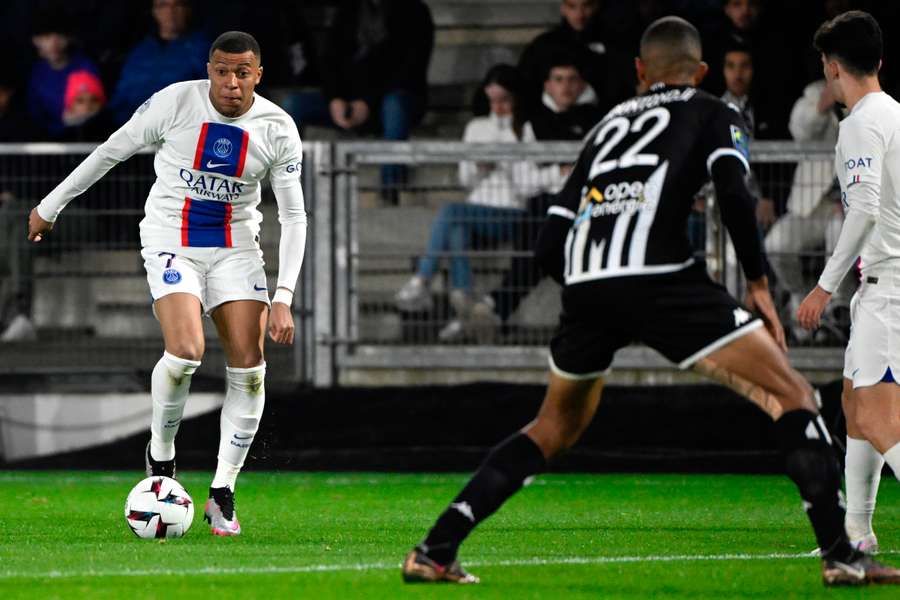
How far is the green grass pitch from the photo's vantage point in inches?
240

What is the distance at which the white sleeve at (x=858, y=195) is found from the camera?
6832 mm

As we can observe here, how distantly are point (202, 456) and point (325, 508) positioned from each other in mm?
3211

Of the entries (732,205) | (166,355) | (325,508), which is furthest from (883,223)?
(325,508)

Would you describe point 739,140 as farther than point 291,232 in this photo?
No

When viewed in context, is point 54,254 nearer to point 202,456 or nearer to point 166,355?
point 202,456

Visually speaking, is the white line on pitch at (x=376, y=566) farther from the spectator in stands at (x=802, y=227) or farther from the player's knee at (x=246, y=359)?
the spectator in stands at (x=802, y=227)

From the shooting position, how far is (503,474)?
5973 mm

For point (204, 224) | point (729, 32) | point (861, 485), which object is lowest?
point (861, 485)

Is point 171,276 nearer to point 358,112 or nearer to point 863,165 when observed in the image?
point 863,165

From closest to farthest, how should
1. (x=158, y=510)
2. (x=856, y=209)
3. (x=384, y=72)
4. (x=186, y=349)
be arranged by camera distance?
1. (x=856, y=209)
2. (x=158, y=510)
3. (x=186, y=349)
4. (x=384, y=72)

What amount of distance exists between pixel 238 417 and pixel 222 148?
1.27 m

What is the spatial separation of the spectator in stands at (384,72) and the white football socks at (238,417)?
7.05m

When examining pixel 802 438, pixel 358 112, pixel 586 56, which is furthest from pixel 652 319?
pixel 358 112

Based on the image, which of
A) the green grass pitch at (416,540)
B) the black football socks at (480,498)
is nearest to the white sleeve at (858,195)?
the green grass pitch at (416,540)
